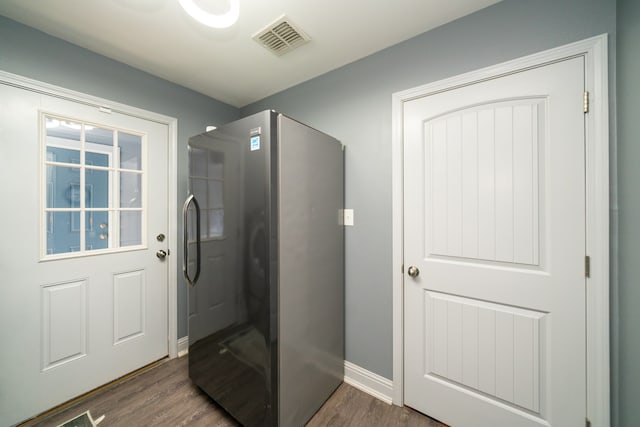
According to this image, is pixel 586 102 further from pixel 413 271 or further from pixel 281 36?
pixel 281 36

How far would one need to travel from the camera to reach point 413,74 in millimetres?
1509

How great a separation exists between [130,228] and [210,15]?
1686 mm

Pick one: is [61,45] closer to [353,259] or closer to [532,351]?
[353,259]

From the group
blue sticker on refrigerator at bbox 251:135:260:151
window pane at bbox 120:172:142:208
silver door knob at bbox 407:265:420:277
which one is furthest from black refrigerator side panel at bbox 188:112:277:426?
silver door knob at bbox 407:265:420:277

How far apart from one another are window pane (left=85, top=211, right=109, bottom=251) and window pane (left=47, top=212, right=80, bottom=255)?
0.05m

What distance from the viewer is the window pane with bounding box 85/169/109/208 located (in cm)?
164

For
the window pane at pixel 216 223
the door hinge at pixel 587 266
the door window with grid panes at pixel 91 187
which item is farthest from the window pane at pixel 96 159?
the door hinge at pixel 587 266

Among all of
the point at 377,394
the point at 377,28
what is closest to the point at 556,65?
the point at 377,28

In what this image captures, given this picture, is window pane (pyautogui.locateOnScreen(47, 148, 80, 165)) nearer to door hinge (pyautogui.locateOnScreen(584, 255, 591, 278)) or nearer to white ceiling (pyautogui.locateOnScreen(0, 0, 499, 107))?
white ceiling (pyautogui.locateOnScreen(0, 0, 499, 107))

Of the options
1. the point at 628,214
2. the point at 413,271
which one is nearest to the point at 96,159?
the point at 413,271

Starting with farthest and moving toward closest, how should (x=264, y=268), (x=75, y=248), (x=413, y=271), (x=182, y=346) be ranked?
1. (x=182, y=346)
2. (x=75, y=248)
3. (x=413, y=271)
4. (x=264, y=268)

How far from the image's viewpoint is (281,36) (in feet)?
4.91

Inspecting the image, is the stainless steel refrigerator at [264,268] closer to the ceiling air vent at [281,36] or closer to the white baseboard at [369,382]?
the white baseboard at [369,382]

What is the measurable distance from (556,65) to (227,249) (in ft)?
6.51
